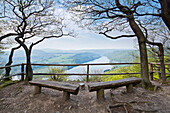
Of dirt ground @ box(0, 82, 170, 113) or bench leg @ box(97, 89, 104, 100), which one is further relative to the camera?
bench leg @ box(97, 89, 104, 100)

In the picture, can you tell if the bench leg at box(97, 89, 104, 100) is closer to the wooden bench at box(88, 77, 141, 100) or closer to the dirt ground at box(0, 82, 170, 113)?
the wooden bench at box(88, 77, 141, 100)

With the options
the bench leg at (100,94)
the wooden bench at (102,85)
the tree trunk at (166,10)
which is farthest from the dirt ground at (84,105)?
the tree trunk at (166,10)

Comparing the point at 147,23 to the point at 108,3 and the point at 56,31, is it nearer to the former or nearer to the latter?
the point at 108,3

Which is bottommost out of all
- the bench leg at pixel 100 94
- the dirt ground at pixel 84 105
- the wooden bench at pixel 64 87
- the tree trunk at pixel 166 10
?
the dirt ground at pixel 84 105

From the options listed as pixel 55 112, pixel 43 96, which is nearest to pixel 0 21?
pixel 43 96

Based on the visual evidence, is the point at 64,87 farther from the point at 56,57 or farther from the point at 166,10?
the point at 56,57

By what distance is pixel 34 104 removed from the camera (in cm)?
221

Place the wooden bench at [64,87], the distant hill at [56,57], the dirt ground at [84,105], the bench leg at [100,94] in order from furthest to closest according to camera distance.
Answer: the distant hill at [56,57] < the bench leg at [100,94] < the wooden bench at [64,87] < the dirt ground at [84,105]

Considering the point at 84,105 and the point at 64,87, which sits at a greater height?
the point at 64,87

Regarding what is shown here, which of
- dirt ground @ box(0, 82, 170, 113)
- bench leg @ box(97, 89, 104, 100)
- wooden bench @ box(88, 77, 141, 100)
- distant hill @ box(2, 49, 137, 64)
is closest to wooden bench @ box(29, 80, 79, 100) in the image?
dirt ground @ box(0, 82, 170, 113)

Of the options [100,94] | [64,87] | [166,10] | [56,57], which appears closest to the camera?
[64,87]

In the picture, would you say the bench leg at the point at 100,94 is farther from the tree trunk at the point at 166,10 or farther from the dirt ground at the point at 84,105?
the tree trunk at the point at 166,10

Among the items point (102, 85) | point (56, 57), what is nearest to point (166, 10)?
point (102, 85)

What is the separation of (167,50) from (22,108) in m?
9.70
